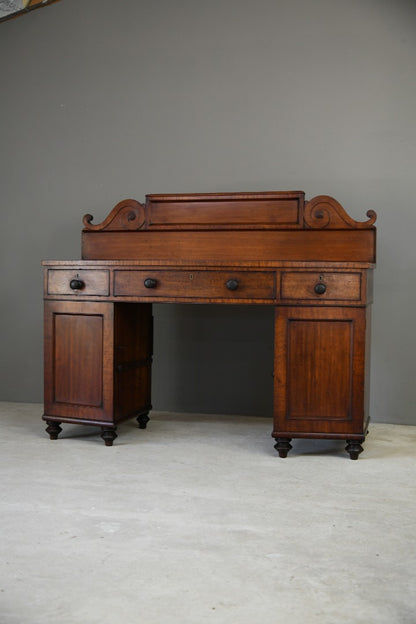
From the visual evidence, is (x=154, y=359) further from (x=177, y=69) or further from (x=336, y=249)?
(x=177, y=69)

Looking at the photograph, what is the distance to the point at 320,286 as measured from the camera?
112 inches

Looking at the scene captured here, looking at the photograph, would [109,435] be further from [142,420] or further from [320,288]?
[320,288]

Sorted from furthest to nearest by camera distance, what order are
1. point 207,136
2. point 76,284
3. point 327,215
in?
1. point 207,136
2. point 327,215
3. point 76,284

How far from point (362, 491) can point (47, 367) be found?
5.31ft

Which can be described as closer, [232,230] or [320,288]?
[320,288]

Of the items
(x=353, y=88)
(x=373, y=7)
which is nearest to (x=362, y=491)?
(x=353, y=88)

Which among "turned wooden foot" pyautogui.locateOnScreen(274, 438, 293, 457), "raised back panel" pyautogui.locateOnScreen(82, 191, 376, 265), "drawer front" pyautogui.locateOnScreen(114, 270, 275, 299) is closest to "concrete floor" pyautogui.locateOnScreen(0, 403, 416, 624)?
"turned wooden foot" pyautogui.locateOnScreen(274, 438, 293, 457)

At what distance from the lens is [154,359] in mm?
3926

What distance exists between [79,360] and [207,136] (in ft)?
5.23

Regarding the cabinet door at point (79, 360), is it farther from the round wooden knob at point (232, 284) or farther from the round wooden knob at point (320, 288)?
the round wooden knob at point (320, 288)

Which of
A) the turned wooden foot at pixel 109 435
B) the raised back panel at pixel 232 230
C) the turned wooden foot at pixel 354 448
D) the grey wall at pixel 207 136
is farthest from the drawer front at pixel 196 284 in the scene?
the grey wall at pixel 207 136

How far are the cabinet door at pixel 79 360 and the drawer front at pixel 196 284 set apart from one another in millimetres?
144

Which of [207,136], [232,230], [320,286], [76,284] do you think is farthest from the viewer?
[207,136]

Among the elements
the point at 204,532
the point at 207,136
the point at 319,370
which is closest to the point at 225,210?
the point at 207,136
